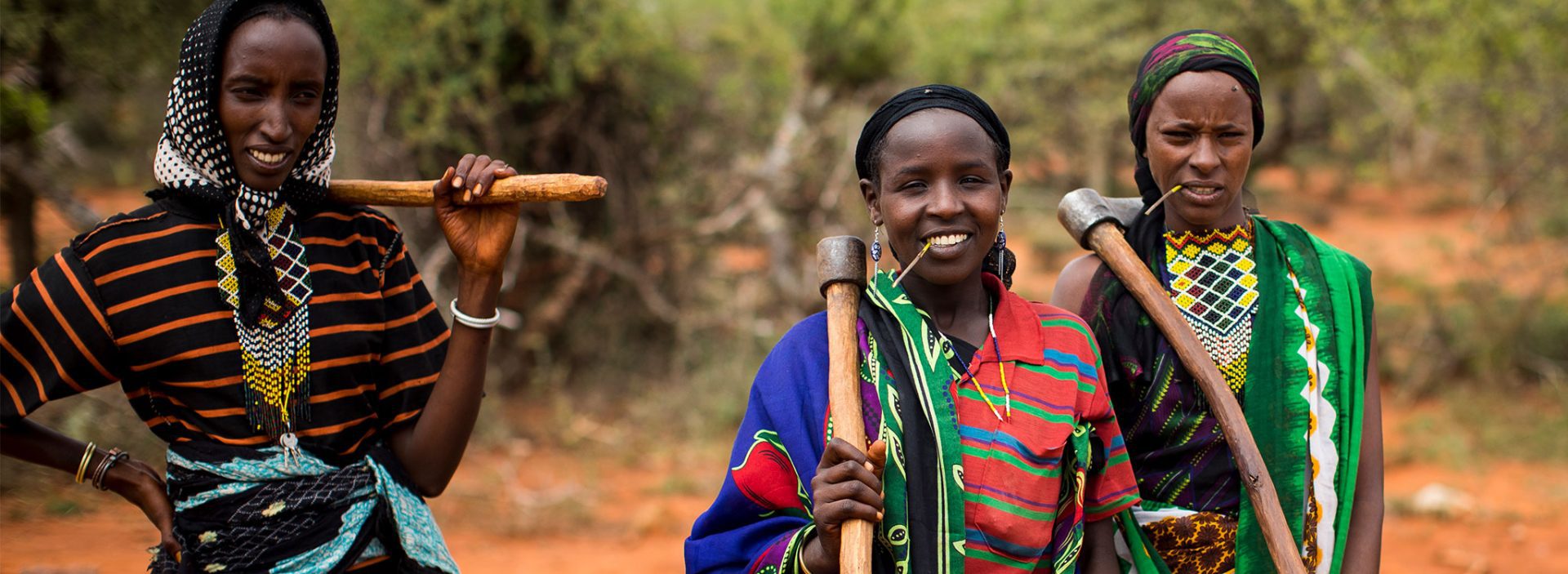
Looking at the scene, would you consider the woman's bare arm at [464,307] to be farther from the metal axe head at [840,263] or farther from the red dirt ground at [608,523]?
the red dirt ground at [608,523]

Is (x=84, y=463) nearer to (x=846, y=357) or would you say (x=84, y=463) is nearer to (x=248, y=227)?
(x=248, y=227)

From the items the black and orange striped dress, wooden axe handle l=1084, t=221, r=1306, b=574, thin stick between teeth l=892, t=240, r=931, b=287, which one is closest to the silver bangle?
the black and orange striped dress

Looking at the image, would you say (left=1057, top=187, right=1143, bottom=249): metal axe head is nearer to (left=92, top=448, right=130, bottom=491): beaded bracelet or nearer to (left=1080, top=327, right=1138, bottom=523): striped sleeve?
(left=1080, top=327, right=1138, bottom=523): striped sleeve

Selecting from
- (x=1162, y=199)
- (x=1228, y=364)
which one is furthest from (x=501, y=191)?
(x=1228, y=364)

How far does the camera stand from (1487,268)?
8.10 m

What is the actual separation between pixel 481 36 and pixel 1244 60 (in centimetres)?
538

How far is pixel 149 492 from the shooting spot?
6.47 ft

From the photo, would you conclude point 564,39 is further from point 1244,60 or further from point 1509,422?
point 1509,422

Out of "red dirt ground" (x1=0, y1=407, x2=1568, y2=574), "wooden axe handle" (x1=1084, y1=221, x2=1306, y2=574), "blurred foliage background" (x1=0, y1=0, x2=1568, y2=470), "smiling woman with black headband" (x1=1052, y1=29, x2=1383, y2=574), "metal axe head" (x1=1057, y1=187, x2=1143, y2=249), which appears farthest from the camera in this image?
"blurred foliage background" (x1=0, y1=0, x2=1568, y2=470)

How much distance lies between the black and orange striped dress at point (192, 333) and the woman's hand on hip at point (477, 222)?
151 millimetres

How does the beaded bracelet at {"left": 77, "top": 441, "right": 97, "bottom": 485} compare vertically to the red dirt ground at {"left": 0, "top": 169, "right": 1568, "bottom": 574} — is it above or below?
below

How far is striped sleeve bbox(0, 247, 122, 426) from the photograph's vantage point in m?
1.87

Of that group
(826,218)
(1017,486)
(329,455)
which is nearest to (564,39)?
(826,218)

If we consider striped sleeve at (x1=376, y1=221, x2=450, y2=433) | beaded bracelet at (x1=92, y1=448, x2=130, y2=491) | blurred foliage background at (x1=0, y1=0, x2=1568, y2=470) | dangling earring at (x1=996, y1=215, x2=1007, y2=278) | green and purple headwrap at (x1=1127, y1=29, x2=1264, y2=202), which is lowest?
beaded bracelet at (x1=92, y1=448, x2=130, y2=491)
